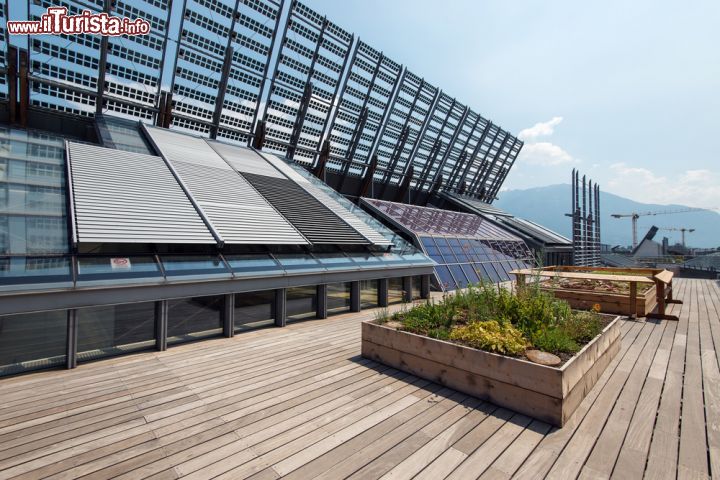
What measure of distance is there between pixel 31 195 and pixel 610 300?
1848 centimetres

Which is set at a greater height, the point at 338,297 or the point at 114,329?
the point at 338,297

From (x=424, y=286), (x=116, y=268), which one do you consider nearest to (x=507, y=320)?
(x=116, y=268)

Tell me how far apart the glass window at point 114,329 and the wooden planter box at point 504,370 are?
18.0 feet

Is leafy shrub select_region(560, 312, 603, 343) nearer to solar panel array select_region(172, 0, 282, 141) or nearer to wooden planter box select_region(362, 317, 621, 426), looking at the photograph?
wooden planter box select_region(362, 317, 621, 426)

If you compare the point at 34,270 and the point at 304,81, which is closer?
the point at 34,270

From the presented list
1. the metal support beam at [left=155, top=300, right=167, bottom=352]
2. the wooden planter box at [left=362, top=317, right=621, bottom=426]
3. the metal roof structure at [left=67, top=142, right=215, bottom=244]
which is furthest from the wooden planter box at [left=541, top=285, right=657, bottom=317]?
the metal roof structure at [left=67, top=142, right=215, bottom=244]

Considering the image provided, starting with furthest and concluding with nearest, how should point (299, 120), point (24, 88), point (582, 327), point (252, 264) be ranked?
1. point (299, 120)
2. point (24, 88)
3. point (252, 264)
4. point (582, 327)

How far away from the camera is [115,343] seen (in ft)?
26.2

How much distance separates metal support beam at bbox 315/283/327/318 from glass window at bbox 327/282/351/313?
32 cm

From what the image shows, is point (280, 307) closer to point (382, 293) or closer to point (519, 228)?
point (382, 293)

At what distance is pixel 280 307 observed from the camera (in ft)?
34.8

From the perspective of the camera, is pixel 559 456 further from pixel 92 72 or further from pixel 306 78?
pixel 306 78

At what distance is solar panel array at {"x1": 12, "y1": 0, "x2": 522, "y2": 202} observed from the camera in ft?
60.1

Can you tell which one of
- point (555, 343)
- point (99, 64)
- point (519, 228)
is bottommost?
point (555, 343)
